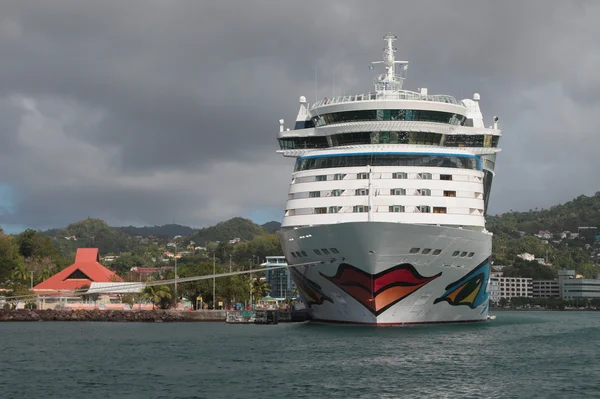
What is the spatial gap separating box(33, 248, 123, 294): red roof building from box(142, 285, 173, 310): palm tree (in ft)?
76.3

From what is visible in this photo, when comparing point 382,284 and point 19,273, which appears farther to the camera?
point 19,273

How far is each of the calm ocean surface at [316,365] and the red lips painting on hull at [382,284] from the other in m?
1.86

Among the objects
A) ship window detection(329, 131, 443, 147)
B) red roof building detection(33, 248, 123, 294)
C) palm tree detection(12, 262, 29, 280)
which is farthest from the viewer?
red roof building detection(33, 248, 123, 294)

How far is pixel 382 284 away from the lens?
5369 cm

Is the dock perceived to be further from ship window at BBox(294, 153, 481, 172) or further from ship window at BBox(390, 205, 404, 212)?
ship window at BBox(390, 205, 404, 212)

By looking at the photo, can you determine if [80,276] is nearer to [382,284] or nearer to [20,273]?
[20,273]

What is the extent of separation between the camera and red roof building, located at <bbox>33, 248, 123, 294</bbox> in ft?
425

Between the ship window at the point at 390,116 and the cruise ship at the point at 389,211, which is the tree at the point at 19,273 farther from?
the ship window at the point at 390,116

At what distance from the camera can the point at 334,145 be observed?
63.7 metres

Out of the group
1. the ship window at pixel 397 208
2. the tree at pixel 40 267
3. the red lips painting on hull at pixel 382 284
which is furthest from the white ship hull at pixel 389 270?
the tree at pixel 40 267

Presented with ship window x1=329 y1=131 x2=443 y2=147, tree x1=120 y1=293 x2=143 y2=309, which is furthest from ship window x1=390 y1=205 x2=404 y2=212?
tree x1=120 y1=293 x2=143 y2=309

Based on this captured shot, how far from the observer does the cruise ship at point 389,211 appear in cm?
5381

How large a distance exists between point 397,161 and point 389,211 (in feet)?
13.1

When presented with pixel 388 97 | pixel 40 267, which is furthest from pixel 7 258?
pixel 388 97
